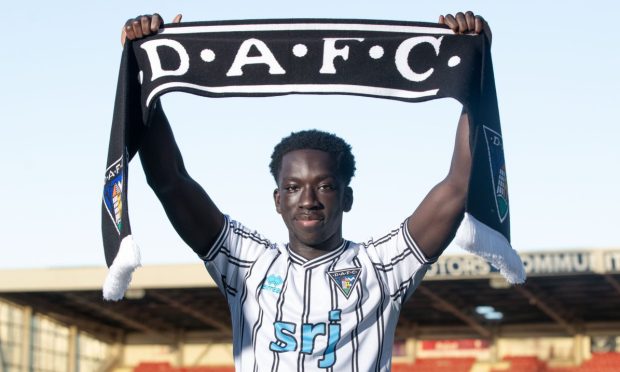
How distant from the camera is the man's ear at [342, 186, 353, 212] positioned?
5473 millimetres

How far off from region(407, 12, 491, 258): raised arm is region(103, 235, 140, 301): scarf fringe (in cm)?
134

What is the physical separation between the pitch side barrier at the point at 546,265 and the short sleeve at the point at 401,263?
68.2 ft

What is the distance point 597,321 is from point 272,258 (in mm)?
28467

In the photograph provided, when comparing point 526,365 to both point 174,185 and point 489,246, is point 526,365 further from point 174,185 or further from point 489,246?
point 174,185

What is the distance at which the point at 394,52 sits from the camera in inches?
219

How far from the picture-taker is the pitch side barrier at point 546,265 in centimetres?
2623

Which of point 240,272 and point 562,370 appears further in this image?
point 562,370

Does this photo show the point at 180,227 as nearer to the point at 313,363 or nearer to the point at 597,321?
the point at 313,363

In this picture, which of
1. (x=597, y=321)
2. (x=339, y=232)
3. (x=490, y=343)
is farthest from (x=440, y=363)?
(x=339, y=232)

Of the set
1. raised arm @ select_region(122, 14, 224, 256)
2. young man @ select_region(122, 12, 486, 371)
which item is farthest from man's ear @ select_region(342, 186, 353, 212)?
raised arm @ select_region(122, 14, 224, 256)

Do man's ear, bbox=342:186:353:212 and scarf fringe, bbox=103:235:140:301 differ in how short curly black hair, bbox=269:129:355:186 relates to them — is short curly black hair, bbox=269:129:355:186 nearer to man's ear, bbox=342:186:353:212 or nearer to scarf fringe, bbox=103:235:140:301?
man's ear, bbox=342:186:353:212

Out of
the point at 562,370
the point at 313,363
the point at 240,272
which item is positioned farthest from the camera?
the point at 562,370

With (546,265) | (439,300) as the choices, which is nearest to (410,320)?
(439,300)

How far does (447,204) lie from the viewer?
5340 mm
